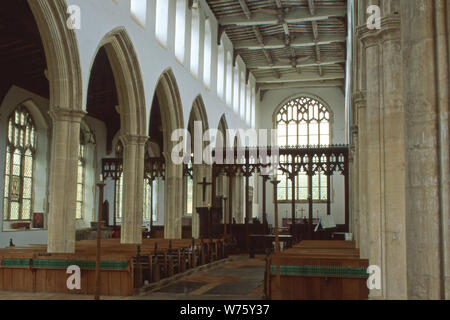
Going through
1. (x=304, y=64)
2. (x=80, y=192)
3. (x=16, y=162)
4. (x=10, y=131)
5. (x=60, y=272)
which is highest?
(x=304, y=64)

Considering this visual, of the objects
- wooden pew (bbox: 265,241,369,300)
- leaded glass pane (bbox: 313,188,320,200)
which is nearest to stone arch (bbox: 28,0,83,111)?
wooden pew (bbox: 265,241,369,300)

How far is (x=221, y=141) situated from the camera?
2277 centimetres

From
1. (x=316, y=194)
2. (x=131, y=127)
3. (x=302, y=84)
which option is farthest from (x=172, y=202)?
(x=302, y=84)

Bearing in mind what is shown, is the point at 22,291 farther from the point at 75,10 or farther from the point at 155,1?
the point at 155,1

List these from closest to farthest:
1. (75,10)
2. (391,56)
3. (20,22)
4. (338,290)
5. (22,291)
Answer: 1. (391,56)
2. (338,290)
3. (22,291)
4. (75,10)
5. (20,22)

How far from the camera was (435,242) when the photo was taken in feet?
11.9

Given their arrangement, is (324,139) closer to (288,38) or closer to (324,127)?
(324,127)

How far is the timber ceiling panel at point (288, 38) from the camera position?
66.2ft

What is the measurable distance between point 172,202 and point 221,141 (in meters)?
6.93

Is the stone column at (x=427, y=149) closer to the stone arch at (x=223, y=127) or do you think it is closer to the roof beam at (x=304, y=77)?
the stone arch at (x=223, y=127)

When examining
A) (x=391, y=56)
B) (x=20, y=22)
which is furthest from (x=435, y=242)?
A: (x=20, y=22)

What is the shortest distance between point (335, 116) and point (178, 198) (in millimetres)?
15342

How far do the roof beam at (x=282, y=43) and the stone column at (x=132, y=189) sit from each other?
11.6 meters

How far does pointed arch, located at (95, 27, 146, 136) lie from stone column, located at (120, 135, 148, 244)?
1.09 feet
